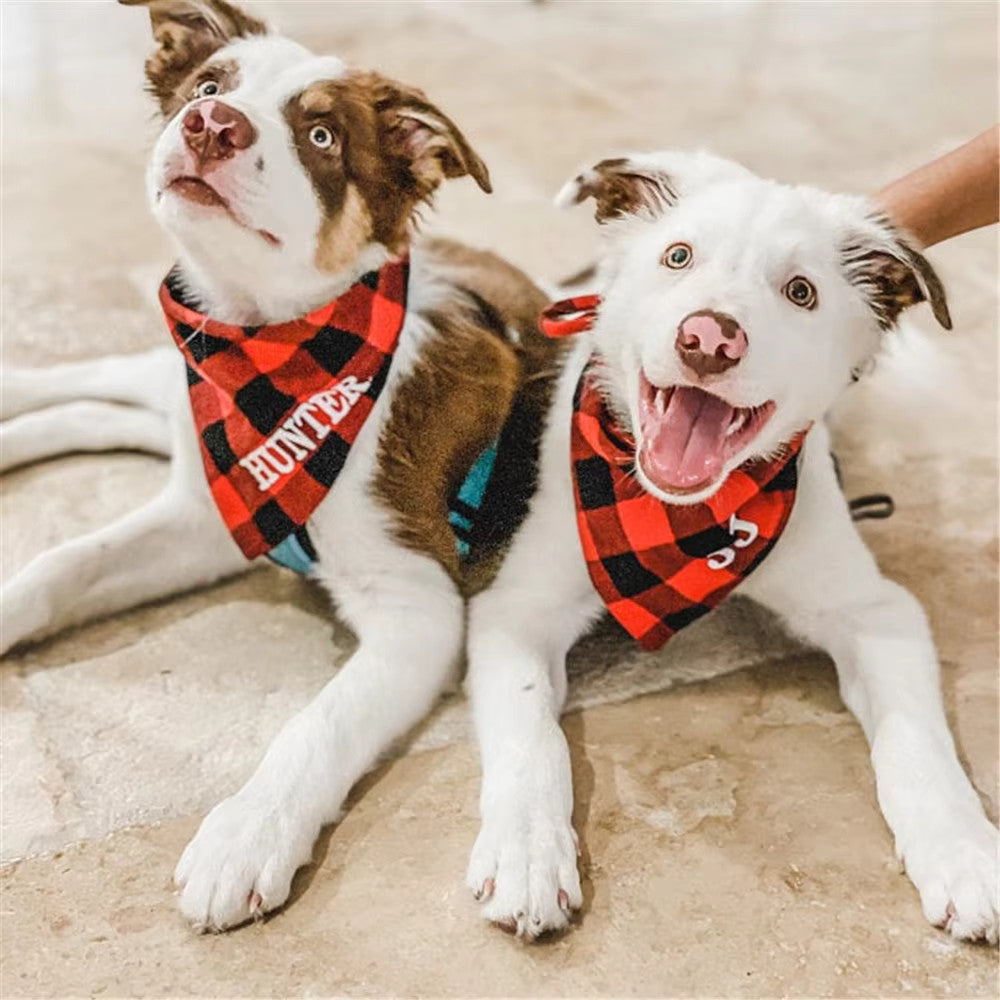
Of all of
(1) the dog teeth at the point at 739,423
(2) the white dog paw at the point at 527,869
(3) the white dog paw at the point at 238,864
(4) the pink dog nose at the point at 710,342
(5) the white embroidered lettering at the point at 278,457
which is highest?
(4) the pink dog nose at the point at 710,342

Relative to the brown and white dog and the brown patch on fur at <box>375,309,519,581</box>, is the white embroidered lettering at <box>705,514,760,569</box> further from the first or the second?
the brown patch on fur at <box>375,309,519,581</box>

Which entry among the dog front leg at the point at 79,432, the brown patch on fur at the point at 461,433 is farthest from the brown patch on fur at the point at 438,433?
the dog front leg at the point at 79,432

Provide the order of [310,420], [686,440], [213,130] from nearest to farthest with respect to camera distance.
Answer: [213,130] < [686,440] < [310,420]

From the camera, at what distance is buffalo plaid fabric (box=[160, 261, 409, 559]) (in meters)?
2.52

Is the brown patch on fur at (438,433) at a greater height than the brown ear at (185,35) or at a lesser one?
lesser

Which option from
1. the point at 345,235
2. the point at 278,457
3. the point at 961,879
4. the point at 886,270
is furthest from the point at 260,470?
the point at 961,879

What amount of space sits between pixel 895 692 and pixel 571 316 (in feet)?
3.18

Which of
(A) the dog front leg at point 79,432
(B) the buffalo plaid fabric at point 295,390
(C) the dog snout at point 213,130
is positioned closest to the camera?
(C) the dog snout at point 213,130

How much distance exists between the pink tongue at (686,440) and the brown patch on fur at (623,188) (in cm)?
46

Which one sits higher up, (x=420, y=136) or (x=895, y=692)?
(x=420, y=136)

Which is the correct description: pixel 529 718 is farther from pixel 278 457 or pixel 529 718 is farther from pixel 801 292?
pixel 801 292

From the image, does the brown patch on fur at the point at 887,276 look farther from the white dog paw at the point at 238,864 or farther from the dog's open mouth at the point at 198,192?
the white dog paw at the point at 238,864

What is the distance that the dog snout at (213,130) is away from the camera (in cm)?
218

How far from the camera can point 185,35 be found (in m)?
2.59
